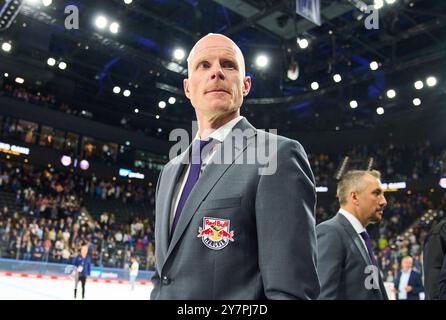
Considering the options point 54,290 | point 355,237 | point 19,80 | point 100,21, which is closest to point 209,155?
point 355,237

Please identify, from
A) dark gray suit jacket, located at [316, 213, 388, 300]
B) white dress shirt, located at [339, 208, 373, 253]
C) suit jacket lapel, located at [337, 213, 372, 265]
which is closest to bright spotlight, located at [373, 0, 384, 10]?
white dress shirt, located at [339, 208, 373, 253]

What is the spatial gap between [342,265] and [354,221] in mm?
522

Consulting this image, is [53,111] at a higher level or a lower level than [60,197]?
higher

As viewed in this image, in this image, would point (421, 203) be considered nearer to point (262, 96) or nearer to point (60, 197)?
point (262, 96)

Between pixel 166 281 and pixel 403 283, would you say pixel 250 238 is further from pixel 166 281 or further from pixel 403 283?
pixel 403 283

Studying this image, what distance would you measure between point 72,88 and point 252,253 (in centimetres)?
2677

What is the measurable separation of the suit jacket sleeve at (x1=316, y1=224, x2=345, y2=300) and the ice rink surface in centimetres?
880

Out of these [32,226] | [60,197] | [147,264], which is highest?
[60,197]

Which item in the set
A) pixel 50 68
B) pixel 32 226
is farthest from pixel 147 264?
pixel 50 68

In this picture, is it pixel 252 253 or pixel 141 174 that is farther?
pixel 141 174

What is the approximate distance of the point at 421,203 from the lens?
76.0 ft

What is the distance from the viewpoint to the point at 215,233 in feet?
5.01
